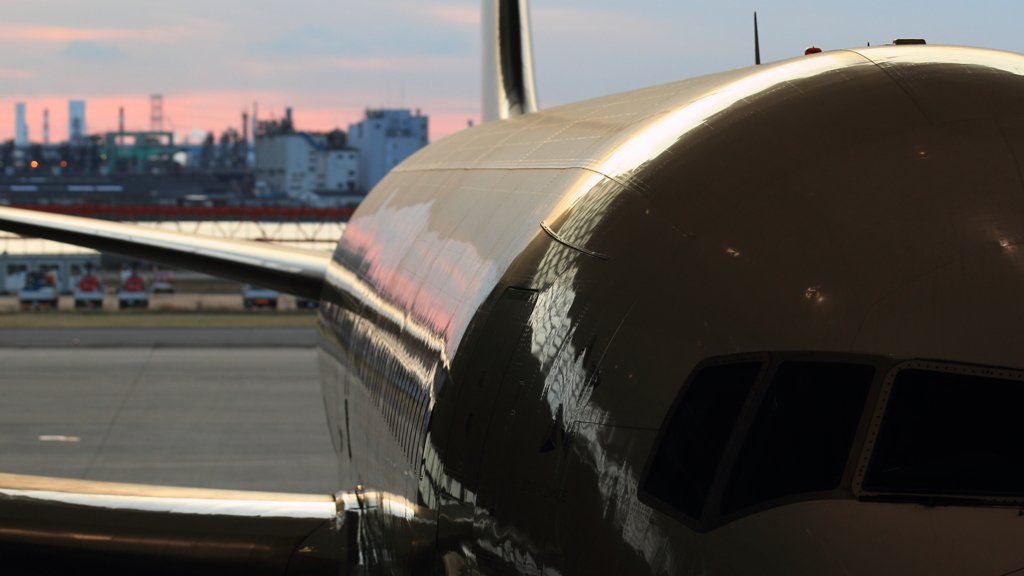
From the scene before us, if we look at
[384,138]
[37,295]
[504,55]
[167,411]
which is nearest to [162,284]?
[37,295]

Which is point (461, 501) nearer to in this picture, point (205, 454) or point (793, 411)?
point (793, 411)

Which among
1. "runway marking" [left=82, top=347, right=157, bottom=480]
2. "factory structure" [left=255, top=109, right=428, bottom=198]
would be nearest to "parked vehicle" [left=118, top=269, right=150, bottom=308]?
"runway marking" [left=82, top=347, right=157, bottom=480]

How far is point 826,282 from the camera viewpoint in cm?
262

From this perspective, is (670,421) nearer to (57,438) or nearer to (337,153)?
(57,438)

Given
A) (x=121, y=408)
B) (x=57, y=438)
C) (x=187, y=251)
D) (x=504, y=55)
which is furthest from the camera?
(x=121, y=408)

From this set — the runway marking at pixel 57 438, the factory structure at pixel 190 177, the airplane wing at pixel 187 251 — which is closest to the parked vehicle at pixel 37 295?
the factory structure at pixel 190 177

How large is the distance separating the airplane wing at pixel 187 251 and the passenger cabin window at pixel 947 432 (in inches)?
270

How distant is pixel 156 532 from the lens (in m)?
5.20

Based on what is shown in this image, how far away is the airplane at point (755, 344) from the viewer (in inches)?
98.1

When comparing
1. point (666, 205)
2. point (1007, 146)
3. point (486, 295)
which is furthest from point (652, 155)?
point (1007, 146)

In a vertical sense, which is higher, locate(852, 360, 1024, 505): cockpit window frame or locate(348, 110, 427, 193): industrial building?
locate(348, 110, 427, 193): industrial building

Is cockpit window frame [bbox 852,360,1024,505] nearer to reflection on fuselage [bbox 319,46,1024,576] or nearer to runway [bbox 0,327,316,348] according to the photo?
reflection on fuselage [bbox 319,46,1024,576]

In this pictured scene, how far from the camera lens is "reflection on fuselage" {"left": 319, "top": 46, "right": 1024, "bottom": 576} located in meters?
2.50

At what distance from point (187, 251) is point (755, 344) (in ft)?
24.3
